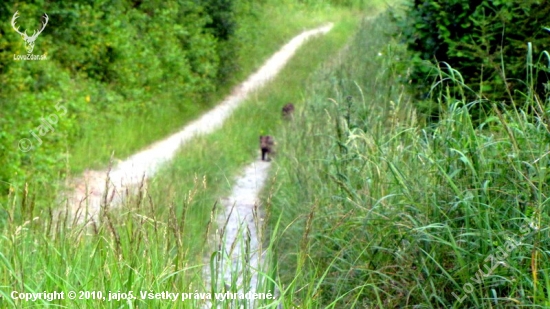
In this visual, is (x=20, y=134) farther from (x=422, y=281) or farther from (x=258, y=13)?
(x=258, y=13)

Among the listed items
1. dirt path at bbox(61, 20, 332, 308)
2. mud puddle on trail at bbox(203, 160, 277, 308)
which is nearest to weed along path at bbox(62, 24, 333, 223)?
dirt path at bbox(61, 20, 332, 308)

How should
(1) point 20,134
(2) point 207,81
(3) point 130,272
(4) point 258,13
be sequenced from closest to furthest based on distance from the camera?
(3) point 130,272 < (1) point 20,134 < (2) point 207,81 < (4) point 258,13

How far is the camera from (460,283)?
416cm

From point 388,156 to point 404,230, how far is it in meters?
0.99

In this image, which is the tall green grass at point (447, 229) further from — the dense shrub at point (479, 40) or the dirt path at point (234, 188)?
the dense shrub at point (479, 40)

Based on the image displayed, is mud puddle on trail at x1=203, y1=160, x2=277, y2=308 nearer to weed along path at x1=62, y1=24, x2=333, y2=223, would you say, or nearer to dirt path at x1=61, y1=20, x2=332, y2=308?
dirt path at x1=61, y1=20, x2=332, y2=308

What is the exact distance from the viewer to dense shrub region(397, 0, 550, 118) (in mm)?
7098

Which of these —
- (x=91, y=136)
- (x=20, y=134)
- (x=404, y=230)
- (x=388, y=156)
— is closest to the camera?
(x=404, y=230)

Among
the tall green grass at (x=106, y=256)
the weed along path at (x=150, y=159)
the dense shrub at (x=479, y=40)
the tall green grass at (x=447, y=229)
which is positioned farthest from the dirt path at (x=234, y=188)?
the dense shrub at (x=479, y=40)

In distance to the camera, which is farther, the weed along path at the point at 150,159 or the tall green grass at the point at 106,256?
the weed along path at the point at 150,159

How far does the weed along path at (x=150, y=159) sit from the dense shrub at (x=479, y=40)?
3.24 m

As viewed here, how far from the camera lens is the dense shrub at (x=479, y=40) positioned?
7098mm

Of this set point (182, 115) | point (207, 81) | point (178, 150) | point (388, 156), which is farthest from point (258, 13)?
point (388, 156)

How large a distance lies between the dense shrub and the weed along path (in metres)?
3.24
